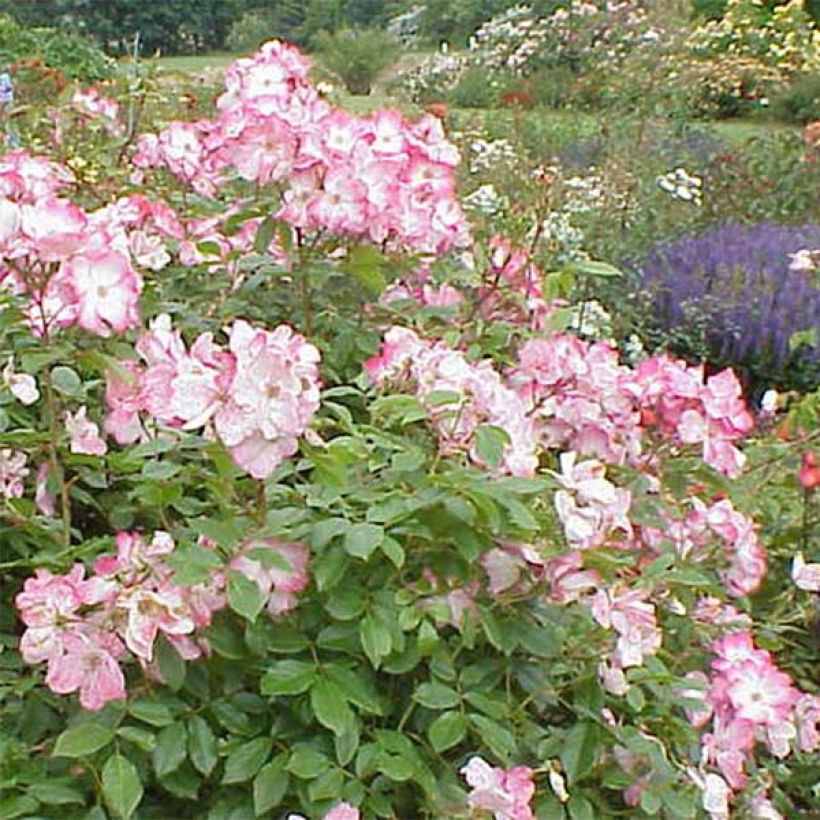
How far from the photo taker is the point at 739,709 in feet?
4.79

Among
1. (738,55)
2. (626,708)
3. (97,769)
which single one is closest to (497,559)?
(626,708)

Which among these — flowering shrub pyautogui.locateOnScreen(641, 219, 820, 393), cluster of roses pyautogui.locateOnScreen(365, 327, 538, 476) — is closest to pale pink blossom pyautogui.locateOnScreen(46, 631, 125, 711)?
cluster of roses pyautogui.locateOnScreen(365, 327, 538, 476)

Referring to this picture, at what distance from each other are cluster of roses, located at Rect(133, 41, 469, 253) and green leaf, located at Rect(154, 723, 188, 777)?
588mm

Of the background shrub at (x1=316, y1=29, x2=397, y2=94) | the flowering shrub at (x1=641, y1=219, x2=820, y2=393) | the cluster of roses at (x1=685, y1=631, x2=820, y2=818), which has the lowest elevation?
the background shrub at (x1=316, y1=29, x2=397, y2=94)

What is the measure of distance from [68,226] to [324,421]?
275 millimetres

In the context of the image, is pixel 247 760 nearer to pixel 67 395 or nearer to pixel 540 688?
pixel 540 688

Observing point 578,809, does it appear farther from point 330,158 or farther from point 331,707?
point 330,158

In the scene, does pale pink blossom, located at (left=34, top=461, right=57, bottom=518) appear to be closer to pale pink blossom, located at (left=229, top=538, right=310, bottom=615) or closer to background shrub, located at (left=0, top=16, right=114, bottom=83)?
pale pink blossom, located at (left=229, top=538, right=310, bottom=615)

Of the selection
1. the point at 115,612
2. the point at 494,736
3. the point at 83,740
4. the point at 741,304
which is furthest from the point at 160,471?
the point at 741,304

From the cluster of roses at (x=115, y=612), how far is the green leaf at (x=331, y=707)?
0.09m

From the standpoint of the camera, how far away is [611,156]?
18.6 ft

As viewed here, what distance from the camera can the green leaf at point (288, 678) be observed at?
45.5 inches

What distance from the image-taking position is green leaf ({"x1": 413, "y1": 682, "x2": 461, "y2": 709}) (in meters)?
1.20

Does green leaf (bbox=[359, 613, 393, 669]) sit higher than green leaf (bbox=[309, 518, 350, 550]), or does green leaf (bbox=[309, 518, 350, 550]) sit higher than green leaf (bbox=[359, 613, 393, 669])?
green leaf (bbox=[309, 518, 350, 550])
